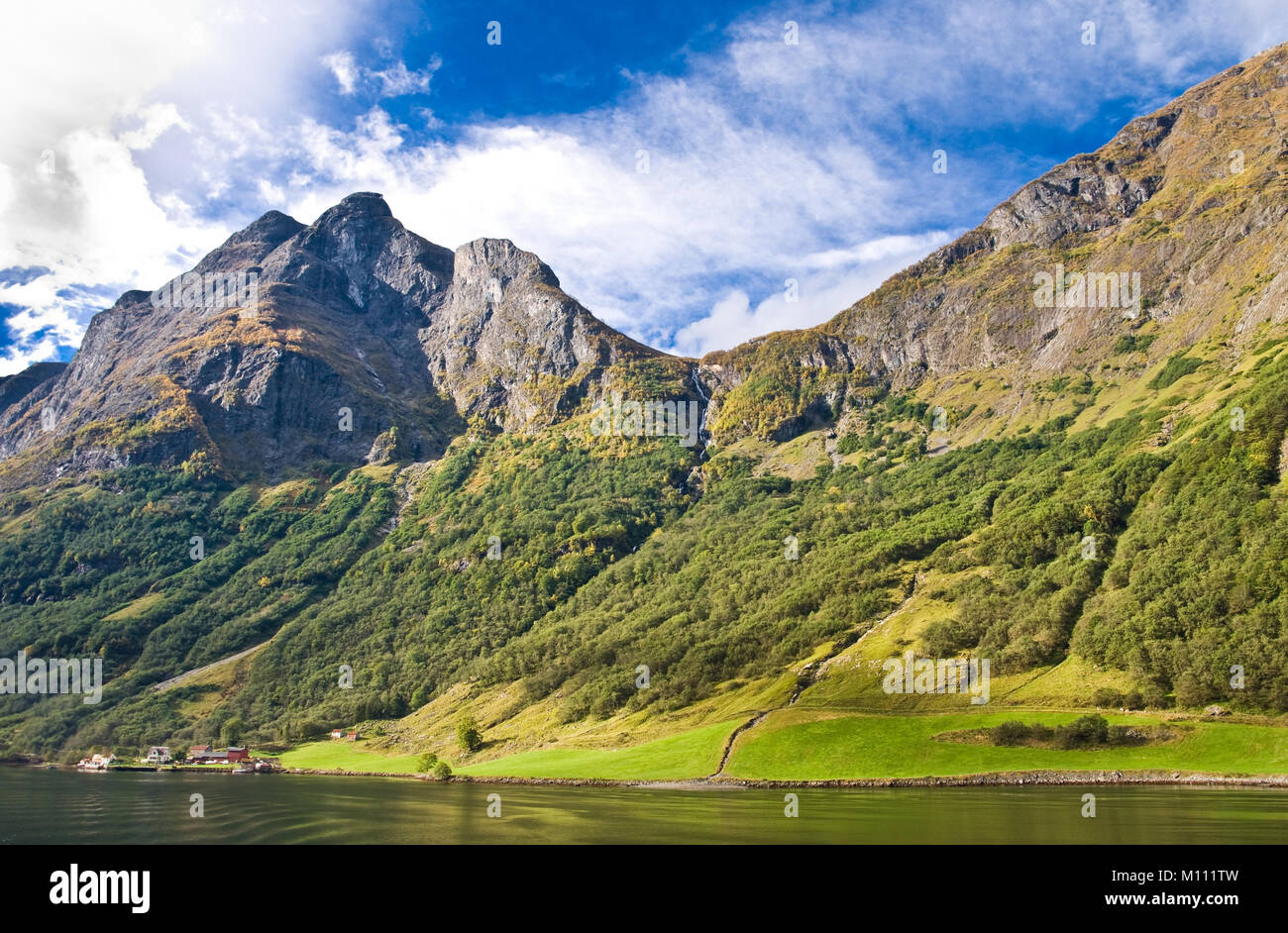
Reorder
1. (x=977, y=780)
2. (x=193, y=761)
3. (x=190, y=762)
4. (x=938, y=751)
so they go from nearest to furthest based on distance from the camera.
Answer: (x=977, y=780)
(x=938, y=751)
(x=190, y=762)
(x=193, y=761)

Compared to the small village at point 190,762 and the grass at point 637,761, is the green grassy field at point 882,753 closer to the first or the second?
the grass at point 637,761

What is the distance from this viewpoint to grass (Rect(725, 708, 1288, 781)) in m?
86.7

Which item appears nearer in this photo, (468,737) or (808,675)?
(808,675)

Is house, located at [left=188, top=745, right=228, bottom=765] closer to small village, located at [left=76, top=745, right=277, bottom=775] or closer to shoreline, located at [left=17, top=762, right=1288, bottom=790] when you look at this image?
small village, located at [left=76, top=745, right=277, bottom=775]

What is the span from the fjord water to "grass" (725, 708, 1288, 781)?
27.7 feet

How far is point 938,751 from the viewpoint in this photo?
325 ft

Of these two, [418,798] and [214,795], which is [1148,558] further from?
[214,795]

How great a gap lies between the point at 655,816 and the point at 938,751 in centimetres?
5458

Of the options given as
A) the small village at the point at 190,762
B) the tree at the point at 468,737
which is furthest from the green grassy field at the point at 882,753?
the small village at the point at 190,762

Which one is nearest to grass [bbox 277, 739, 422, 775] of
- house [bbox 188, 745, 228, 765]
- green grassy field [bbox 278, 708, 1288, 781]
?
house [bbox 188, 745, 228, 765]

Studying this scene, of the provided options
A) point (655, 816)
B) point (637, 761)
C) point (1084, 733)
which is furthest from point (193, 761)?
point (1084, 733)

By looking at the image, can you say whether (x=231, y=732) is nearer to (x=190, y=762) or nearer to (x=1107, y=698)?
(x=190, y=762)

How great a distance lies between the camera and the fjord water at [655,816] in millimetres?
47062
